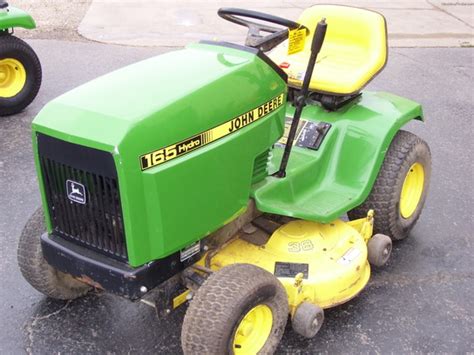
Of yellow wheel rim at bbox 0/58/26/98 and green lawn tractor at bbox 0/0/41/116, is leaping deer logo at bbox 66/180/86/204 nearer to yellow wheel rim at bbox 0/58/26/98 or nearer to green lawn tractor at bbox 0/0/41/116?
green lawn tractor at bbox 0/0/41/116

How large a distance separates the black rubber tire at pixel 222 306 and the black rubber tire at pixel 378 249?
0.83 metres

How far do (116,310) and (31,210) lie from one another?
119cm

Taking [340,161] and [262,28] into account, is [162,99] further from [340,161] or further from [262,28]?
[340,161]

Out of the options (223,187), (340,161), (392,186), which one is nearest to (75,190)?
(223,187)

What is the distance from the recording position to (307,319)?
2.59 metres

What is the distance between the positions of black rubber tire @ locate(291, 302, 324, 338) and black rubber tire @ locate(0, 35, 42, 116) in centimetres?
354

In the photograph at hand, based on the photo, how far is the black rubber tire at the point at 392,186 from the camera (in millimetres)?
3213

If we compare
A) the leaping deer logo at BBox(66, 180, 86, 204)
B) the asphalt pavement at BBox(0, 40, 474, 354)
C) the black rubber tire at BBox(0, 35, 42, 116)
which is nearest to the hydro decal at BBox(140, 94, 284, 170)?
the leaping deer logo at BBox(66, 180, 86, 204)

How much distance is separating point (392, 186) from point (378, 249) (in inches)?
13.8

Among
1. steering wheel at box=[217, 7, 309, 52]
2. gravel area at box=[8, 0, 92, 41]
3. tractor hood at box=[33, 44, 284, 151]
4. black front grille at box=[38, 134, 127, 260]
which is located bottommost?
gravel area at box=[8, 0, 92, 41]

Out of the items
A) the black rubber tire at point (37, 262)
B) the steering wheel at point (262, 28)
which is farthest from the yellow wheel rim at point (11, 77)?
the steering wheel at point (262, 28)

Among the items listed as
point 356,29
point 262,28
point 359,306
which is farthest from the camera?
point 356,29

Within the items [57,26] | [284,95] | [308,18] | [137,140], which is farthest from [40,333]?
[57,26]

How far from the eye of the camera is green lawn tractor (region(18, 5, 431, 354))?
2.21 m
